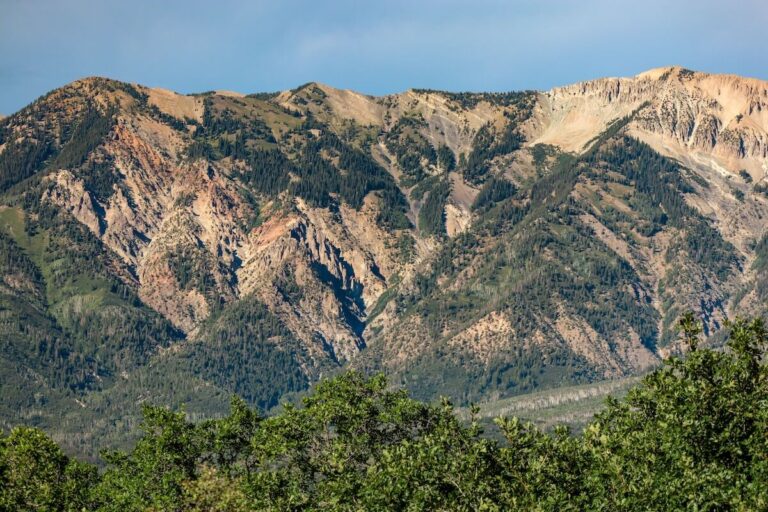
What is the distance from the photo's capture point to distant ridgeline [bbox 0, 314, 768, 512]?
138 meters

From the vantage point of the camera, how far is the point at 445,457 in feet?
495

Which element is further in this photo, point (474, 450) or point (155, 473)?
point (155, 473)

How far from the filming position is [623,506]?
5148 inches

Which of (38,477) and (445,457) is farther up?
(38,477)

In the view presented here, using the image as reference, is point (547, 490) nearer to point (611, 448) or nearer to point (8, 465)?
point (611, 448)

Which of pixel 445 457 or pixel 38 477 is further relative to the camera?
pixel 38 477

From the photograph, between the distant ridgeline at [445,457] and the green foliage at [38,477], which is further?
the green foliage at [38,477]

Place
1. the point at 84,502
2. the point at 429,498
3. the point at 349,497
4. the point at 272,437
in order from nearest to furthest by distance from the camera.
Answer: the point at 429,498 < the point at 349,497 < the point at 272,437 < the point at 84,502

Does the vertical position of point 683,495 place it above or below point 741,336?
below

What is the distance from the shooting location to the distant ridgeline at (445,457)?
138 meters

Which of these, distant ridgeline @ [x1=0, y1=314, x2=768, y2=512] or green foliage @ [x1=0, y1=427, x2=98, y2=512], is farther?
green foliage @ [x1=0, y1=427, x2=98, y2=512]

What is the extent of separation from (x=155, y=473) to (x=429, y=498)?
190 feet

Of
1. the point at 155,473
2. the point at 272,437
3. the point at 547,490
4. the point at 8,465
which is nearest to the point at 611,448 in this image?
the point at 547,490

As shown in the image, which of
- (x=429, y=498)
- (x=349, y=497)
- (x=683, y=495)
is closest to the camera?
(x=683, y=495)
